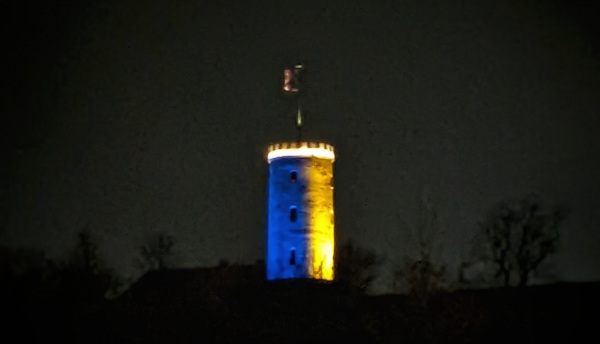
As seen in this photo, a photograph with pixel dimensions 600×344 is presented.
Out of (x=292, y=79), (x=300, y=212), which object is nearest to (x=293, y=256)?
(x=300, y=212)

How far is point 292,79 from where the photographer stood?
66375 millimetres

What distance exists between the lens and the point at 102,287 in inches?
2697

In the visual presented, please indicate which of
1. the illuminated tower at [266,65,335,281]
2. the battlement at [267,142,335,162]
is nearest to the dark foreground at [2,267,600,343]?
the illuminated tower at [266,65,335,281]

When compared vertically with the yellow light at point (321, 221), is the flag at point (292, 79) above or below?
above

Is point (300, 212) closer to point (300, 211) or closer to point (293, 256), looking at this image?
point (300, 211)

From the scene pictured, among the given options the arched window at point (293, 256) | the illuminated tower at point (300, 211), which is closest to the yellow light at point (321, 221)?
the illuminated tower at point (300, 211)

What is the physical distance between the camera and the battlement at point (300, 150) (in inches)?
2655

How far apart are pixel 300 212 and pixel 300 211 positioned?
5 centimetres

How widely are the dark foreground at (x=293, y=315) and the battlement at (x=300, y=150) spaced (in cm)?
650

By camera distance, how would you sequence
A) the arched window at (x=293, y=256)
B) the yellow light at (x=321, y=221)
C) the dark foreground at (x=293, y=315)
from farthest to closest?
the yellow light at (x=321, y=221), the arched window at (x=293, y=256), the dark foreground at (x=293, y=315)

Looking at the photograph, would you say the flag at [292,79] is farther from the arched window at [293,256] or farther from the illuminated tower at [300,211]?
the arched window at [293,256]

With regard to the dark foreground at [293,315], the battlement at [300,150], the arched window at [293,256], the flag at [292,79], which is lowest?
the dark foreground at [293,315]

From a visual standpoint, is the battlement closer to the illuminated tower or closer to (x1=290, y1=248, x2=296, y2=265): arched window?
the illuminated tower

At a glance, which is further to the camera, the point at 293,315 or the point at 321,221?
the point at 321,221
